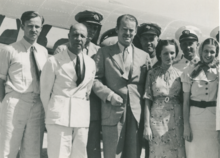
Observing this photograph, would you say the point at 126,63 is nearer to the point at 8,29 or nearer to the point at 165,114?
the point at 165,114

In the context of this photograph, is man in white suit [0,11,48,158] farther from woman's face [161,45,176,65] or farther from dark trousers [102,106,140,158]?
woman's face [161,45,176,65]

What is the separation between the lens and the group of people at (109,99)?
3.05 meters

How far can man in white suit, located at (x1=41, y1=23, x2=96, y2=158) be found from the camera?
9.58 ft

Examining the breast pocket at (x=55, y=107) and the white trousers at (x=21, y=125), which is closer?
the breast pocket at (x=55, y=107)

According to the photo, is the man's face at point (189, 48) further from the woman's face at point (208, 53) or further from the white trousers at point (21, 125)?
the white trousers at point (21, 125)

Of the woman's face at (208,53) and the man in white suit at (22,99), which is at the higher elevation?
the woman's face at (208,53)

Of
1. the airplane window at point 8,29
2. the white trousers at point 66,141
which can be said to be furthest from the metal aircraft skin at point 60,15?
the white trousers at point 66,141

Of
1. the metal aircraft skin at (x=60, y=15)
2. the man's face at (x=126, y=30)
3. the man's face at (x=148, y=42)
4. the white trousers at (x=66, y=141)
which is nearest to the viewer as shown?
the white trousers at (x=66, y=141)

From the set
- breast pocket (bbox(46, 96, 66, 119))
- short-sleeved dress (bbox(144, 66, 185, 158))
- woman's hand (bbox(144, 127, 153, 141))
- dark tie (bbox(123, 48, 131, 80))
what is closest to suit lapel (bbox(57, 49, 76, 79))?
breast pocket (bbox(46, 96, 66, 119))

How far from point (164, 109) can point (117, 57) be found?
860 millimetres

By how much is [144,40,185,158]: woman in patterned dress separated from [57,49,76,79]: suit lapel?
0.95 metres

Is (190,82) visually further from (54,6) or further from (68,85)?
(54,6)

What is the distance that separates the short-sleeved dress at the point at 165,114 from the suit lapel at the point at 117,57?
0.37m

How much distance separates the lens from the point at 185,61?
4.13m
